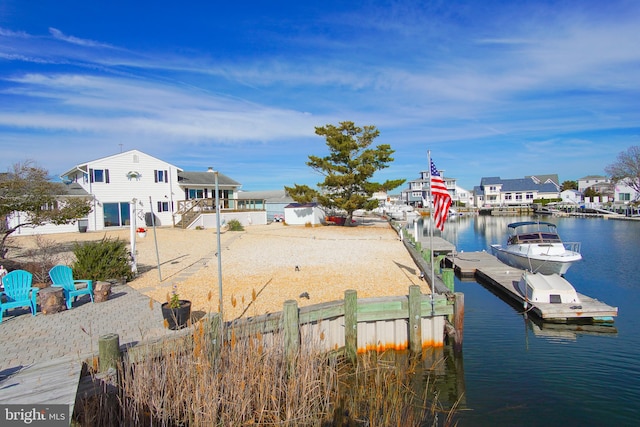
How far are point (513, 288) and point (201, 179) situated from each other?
34071mm

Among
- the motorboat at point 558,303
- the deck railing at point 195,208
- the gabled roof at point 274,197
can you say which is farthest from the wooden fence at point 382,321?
the gabled roof at point 274,197

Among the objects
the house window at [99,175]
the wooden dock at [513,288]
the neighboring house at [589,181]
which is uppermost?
the neighboring house at [589,181]

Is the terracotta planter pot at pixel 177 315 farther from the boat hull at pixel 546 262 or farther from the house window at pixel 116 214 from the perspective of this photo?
the house window at pixel 116 214

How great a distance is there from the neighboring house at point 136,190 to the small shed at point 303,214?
21.2 ft

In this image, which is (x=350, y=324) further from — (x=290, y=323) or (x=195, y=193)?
(x=195, y=193)

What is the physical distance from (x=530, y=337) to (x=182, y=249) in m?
16.7

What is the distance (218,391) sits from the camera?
532 centimetres

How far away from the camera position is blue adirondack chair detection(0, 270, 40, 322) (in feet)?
31.1

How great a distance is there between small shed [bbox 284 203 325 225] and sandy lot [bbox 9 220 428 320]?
48.6 ft

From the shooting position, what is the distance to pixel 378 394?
20.8 ft

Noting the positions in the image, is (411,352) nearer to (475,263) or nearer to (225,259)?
(225,259)

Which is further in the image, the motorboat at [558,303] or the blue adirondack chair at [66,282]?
the motorboat at [558,303]

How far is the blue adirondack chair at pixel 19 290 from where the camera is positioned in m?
9.48

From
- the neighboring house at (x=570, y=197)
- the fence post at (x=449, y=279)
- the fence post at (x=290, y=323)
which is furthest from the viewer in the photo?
the neighboring house at (x=570, y=197)
